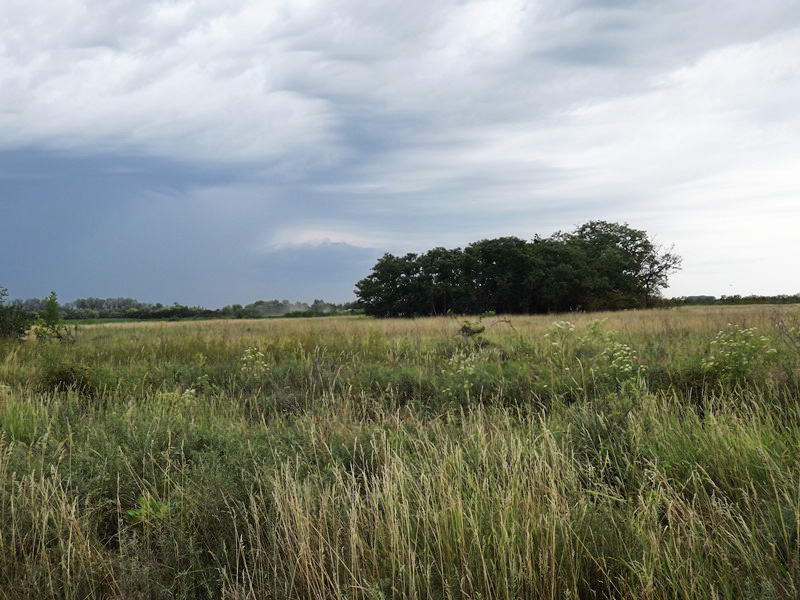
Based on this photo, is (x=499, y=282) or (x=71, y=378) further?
(x=499, y=282)

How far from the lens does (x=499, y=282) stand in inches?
1875

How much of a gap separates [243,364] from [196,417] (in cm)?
537

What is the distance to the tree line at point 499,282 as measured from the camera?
47688 millimetres

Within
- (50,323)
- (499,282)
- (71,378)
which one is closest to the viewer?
(71,378)

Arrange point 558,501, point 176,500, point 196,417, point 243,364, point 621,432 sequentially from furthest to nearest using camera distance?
point 243,364 → point 196,417 → point 621,432 → point 176,500 → point 558,501

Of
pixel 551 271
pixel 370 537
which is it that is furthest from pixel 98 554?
A: pixel 551 271

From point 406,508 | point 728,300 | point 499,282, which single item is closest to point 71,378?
point 406,508

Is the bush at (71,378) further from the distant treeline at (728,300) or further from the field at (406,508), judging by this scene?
the distant treeline at (728,300)

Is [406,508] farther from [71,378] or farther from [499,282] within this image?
[499,282]

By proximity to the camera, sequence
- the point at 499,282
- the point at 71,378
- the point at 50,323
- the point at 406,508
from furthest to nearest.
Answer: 1. the point at 499,282
2. the point at 50,323
3. the point at 71,378
4. the point at 406,508

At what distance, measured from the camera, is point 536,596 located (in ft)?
9.66

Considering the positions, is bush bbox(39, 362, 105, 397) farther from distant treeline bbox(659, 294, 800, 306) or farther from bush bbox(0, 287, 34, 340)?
distant treeline bbox(659, 294, 800, 306)

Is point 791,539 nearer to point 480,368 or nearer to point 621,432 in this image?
point 621,432

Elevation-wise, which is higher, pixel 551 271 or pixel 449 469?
pixel 551 271
